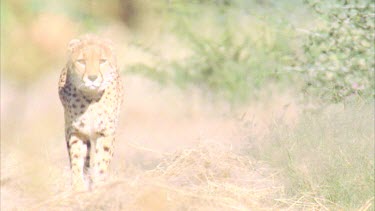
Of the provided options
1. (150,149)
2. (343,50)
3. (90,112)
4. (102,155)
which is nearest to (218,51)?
(343,50)

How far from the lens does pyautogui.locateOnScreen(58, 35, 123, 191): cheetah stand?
545cm

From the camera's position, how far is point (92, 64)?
5375mm

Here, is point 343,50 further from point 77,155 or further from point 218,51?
point 218,51

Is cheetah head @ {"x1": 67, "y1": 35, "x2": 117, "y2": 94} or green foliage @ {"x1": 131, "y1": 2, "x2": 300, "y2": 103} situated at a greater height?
cheetah head @ {"x1": 67, "y1": 35, "x2": 117, "y2": 94}

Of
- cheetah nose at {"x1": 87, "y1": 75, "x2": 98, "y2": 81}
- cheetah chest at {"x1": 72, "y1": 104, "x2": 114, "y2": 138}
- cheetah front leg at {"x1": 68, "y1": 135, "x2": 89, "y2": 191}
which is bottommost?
cheetah front leg at {"x1": 68, "y1": 135, "x2": 89, "y2": 191}

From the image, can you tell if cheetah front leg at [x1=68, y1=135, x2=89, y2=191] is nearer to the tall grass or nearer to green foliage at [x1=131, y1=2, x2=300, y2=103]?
the tall grass

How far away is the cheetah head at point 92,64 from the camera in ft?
17.6

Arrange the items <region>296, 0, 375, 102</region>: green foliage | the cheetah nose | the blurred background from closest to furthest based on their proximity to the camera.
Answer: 1. the blurred background
2. the cheetah nose
3. <region>296, 0, 375, 102</region>: green foliage

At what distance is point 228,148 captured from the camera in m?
5.77

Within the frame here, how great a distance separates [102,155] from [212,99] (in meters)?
4.70

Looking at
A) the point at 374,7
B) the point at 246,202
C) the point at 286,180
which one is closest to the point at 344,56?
the point at 374,7

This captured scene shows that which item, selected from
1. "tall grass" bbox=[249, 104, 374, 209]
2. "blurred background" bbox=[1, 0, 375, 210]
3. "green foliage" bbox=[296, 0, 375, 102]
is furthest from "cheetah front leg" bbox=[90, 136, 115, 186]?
"green foliage" bbox=[296, 0, 375, 102]

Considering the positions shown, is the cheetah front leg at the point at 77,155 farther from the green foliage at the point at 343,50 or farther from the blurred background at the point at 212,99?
the green foliage at the point at 343,50

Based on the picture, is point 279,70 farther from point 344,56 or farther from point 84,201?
point 84,201
